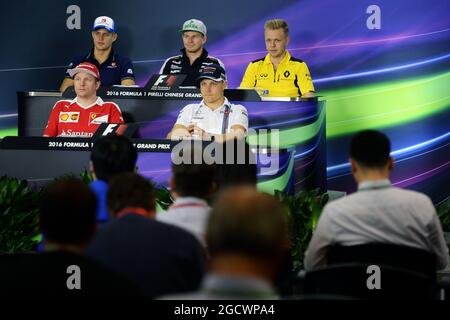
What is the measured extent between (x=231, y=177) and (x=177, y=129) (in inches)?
52.5

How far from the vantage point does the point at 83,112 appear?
7.40m

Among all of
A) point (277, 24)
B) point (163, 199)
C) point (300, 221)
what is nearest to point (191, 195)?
point (300, 221)

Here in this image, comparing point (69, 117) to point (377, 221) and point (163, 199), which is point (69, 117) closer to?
point (163, 199)

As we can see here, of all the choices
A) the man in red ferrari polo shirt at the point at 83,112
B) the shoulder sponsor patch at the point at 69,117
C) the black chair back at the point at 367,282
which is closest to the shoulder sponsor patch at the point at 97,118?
the man in red ferrari polo shirt at the point at 83,112

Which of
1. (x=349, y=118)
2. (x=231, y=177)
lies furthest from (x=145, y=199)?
(x=349, y=118)

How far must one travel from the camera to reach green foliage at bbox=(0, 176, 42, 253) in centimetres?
517

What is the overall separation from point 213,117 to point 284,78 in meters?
1.53

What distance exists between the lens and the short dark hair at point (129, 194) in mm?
3480

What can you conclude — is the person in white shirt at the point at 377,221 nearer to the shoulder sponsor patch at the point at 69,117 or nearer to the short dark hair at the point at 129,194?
the short dark hair at the point at 129,194

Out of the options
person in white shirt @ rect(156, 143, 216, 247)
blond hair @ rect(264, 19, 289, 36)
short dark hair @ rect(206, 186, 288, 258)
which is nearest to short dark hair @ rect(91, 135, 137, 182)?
person in white shirt @ rect(156, 143, 216, 247)

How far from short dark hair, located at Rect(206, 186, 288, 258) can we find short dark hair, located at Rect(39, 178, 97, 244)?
668 mm

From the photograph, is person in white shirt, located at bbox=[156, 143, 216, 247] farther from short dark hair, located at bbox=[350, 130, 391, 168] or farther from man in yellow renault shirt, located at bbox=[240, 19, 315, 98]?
man in yellow renault shirt, located at bbox=[240, 19, 315, 98]

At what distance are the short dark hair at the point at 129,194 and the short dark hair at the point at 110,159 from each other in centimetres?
68
